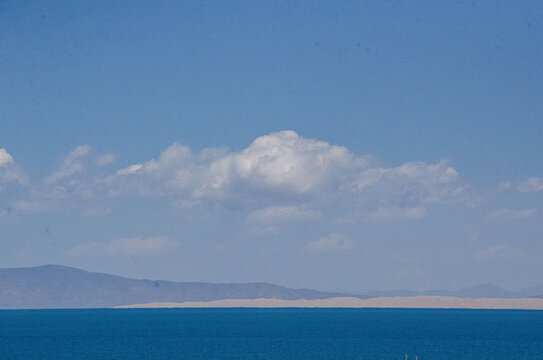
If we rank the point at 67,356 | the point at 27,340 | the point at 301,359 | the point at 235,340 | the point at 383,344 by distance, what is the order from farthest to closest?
the point at 27,340 < the point at 235,340 < the point at 383,344 < the point at 67,356 < the point at 301,359

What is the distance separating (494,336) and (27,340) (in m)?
85.6

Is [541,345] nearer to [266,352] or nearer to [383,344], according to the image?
[383,344]

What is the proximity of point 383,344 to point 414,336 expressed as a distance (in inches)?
1052

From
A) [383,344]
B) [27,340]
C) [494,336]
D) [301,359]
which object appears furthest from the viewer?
[494,336]

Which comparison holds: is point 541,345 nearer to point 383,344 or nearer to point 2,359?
point 383,344

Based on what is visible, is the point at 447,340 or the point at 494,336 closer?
the point at 447,340

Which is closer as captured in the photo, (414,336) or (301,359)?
(301,359)

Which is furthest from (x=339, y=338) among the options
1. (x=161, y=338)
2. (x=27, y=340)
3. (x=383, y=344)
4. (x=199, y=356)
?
(x=27, y=340)

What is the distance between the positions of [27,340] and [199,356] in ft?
184

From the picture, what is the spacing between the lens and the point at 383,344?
13375 cm

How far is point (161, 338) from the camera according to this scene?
151375 mm

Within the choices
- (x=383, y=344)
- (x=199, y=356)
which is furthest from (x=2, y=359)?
(x=383, y=344)

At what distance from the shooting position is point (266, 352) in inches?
4508

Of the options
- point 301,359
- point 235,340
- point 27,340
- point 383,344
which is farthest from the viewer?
point 27,340
